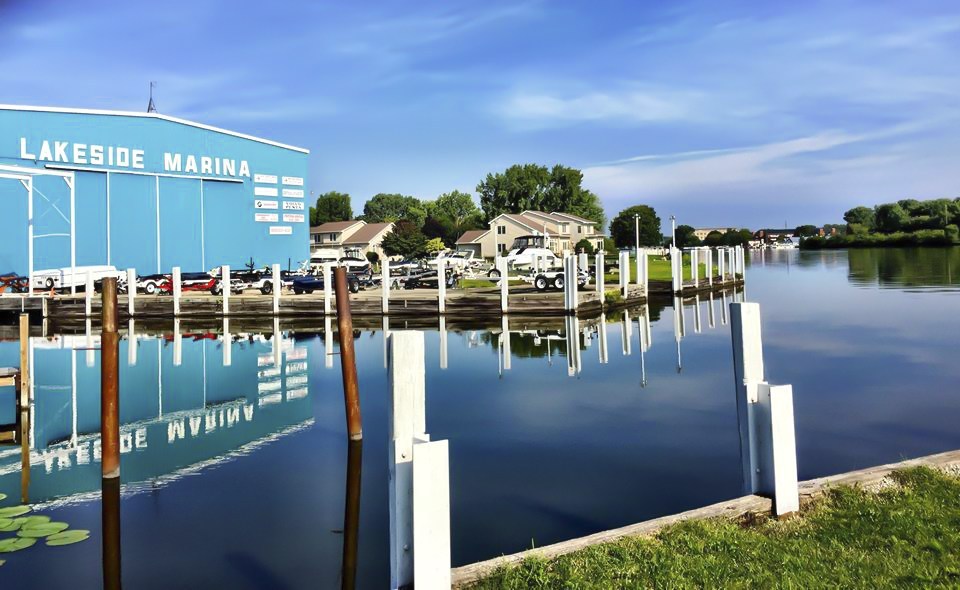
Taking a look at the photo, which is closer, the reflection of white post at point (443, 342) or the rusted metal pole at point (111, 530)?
the rusted metal pole at point (111, 530)

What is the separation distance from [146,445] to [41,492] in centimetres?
255

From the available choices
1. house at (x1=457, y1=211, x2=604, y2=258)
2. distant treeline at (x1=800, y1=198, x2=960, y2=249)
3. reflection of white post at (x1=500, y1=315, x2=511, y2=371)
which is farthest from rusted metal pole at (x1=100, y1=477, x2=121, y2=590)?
distant treeline at (x1=800, y1=198, x2=960, y2=249)

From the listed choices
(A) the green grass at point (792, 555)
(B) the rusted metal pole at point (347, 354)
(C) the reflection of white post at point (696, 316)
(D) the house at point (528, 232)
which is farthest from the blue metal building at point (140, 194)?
(D) the house at point (528, 232)

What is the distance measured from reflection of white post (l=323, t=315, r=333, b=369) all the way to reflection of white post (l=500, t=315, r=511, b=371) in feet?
13.4

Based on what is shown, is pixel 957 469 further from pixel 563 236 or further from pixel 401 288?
pixel 563 236

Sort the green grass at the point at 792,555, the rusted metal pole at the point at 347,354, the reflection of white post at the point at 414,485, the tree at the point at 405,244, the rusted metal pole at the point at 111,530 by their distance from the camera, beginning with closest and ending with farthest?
the reflection of white post at the point at 414,485 → the green grass at the point at 792,555 → the rusted metal pole at the point at 111,530 → the rusted metal pole at the point at 347,354 → the tree at the point at 405,244

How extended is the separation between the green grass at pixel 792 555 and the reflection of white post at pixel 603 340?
38.1ft

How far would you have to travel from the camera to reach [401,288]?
37688 millimetres

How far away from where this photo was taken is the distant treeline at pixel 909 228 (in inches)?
3898

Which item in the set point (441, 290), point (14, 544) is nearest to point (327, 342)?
point (441, 290)

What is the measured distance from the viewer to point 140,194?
1608 inches

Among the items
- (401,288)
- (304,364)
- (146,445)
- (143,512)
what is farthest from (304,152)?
(143,512)

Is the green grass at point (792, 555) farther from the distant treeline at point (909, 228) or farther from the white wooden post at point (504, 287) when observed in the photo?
the distant treeline at point (909, 228)

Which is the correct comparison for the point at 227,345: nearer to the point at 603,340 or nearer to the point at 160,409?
the point at 160,409
